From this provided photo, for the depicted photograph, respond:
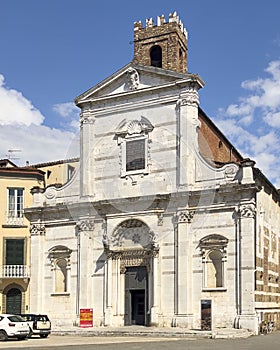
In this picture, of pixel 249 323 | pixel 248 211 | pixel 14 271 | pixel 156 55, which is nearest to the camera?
pixel 249 323

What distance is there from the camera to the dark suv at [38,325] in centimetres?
2867

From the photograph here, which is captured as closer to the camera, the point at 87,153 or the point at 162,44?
the point at 87,153

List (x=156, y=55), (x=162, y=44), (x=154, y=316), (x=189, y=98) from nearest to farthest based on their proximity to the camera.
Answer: (x=154, y=316) < (x=189, y=98) < (x=162, y=44) < (x=156, y=55)

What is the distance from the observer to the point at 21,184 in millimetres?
41312

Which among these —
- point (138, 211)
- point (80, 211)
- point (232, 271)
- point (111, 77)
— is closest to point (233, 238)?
point (232, 271)

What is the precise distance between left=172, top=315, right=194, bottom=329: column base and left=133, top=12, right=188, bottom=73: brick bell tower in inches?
577

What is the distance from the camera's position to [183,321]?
104 feet

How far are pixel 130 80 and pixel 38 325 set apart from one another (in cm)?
1459

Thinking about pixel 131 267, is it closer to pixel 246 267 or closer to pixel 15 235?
pixel 246 267

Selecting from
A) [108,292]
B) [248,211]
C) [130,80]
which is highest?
[130,80]

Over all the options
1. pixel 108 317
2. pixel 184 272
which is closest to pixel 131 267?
pixel 108 317

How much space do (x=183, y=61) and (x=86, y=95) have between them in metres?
6.70

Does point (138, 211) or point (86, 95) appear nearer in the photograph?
point (138, 211)

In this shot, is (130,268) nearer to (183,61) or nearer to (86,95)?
(86,95)
